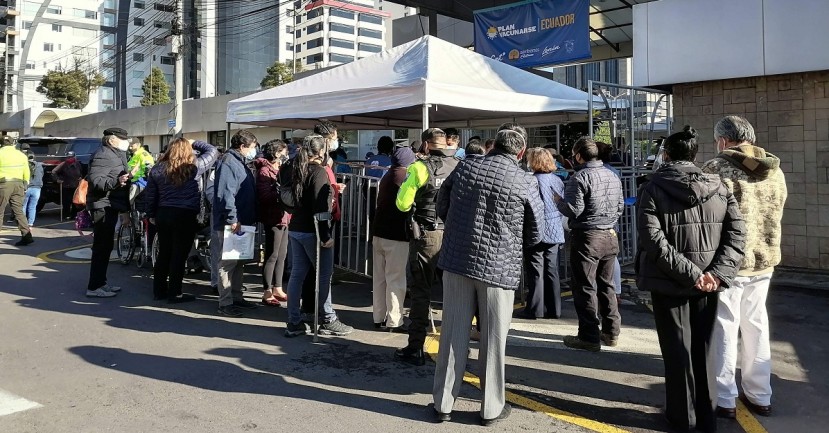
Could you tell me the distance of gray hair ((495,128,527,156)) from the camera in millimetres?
3844

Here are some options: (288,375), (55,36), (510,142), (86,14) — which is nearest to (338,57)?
(86,14)

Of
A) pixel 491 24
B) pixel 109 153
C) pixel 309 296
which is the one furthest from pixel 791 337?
pixel 491 24

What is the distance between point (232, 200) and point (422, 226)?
2.35 metres

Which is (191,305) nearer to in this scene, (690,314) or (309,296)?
(309,296)

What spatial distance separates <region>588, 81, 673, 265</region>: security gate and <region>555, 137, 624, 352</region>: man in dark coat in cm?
281

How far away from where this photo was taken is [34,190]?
12.4 metres

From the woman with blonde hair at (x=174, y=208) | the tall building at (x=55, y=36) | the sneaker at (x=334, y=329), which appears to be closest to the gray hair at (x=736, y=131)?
the sneaker at (x=334, y=329)

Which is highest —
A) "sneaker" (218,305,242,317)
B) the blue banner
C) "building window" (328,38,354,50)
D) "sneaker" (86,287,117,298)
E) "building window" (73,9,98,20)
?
"building window" (328,38,354,50)

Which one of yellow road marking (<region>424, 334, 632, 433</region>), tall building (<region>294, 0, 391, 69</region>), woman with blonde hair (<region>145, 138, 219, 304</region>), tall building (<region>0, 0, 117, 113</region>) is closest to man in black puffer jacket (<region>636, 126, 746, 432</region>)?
yellow road marking (<region>424, 334, 632, 433</region>)

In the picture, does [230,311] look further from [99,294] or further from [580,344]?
[580,344]

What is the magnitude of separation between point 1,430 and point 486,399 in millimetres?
2863

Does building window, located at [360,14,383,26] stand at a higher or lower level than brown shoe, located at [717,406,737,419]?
higher

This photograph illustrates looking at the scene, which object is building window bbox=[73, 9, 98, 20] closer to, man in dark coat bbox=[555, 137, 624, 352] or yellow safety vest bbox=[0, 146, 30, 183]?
yellow safety vest bbox=[0, 146, 30, 183]

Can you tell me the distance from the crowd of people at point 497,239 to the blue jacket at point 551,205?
2 cm
